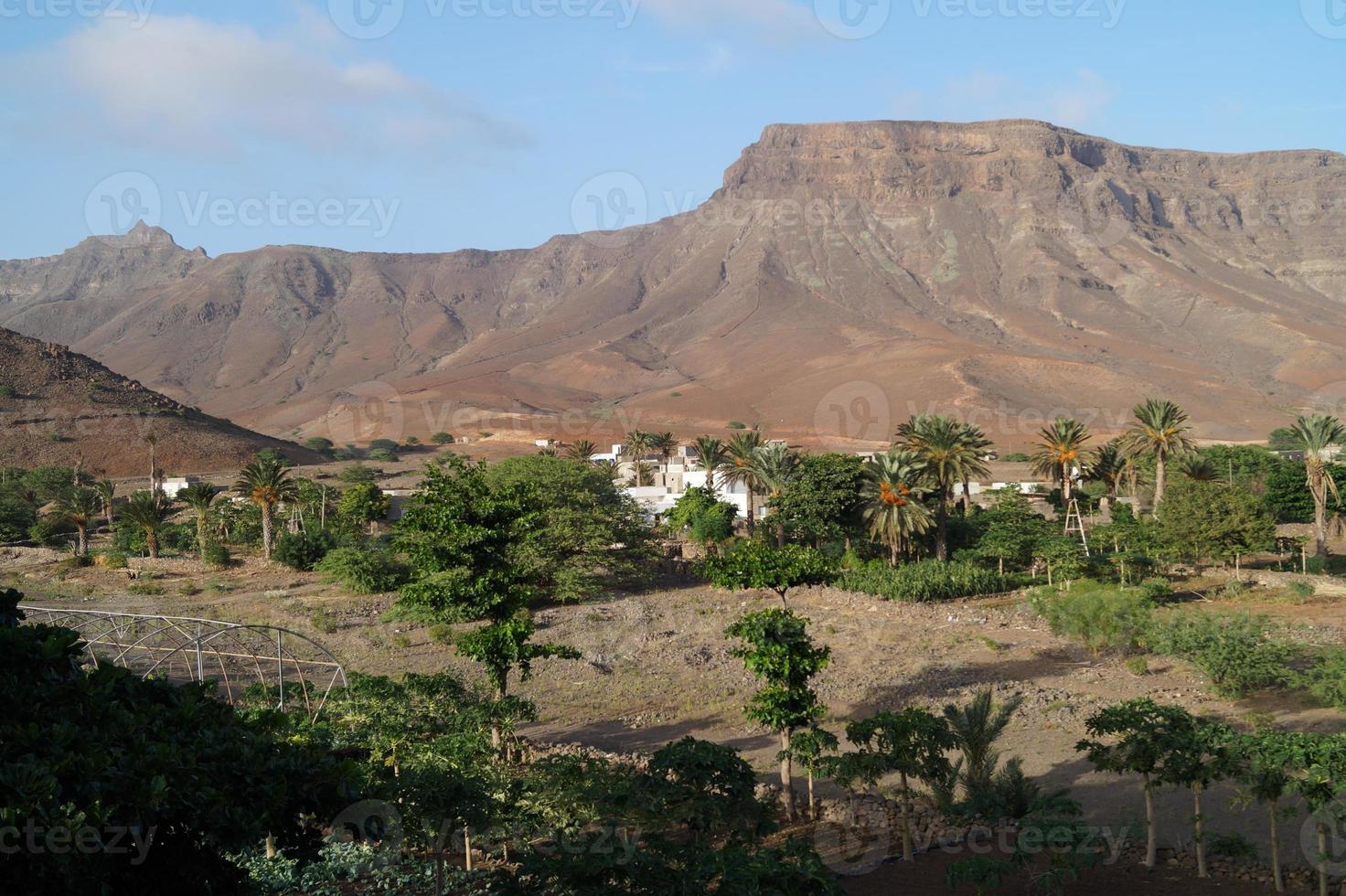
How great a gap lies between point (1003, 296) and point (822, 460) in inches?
5481

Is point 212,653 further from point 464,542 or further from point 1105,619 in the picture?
point 1105,619

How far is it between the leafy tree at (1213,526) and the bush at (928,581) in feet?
19.8

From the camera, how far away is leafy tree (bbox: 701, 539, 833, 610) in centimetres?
1820

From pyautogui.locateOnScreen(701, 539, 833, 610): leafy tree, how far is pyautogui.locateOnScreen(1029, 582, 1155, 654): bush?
11.2 m

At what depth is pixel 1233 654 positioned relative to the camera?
69.7 feet

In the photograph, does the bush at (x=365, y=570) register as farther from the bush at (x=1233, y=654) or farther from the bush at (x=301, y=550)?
the bush at (x=1233, y=654)

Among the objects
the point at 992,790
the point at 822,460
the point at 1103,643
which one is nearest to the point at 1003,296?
the point at 822,460

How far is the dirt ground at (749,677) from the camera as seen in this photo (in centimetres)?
1633

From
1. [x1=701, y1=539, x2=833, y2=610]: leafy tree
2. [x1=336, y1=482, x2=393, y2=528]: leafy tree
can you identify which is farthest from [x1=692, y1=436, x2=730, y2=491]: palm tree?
[x1=701, y1=539, x2=833, y2=610]: leafy tree

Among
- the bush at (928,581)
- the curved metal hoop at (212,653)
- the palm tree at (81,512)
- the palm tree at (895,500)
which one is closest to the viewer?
the curved metal hoop at (212,653)

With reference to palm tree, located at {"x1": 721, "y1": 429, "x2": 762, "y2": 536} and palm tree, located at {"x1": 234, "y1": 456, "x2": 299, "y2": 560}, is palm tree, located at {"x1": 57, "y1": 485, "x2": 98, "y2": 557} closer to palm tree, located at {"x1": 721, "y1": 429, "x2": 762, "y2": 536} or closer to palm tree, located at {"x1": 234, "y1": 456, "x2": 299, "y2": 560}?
palm tree, located at {"x1": 234, "y1": 456, "x2": 299, "y2": 560}

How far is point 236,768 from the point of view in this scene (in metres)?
7.42

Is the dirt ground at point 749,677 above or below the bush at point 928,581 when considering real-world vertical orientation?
below

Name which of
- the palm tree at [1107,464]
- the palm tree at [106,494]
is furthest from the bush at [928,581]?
the palm tree at [106,494]
